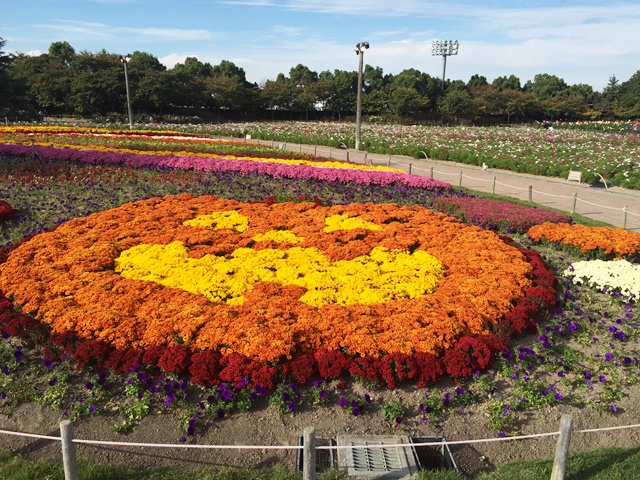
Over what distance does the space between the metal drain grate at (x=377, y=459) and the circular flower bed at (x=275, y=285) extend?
3.13 ft

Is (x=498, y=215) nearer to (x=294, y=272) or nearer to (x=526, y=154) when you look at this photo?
(x=294, y=272)

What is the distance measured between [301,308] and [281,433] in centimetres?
200

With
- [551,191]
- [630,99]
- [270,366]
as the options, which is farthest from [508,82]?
[270,366]

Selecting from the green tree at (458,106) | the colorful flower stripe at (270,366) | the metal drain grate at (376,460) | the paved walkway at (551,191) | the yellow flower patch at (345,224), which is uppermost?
the green tree at (458,106)

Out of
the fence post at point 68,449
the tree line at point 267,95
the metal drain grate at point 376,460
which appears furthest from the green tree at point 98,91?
the metal drain grate at point 376,460

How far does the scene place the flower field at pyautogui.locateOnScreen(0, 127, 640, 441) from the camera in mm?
5168

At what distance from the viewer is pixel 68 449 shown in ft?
11.4

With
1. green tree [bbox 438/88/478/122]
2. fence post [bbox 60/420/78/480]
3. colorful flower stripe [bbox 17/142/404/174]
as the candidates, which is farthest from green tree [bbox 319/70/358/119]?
fence post [bbox 60/420/78/480]

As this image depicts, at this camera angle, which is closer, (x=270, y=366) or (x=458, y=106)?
(x=270, y=366)

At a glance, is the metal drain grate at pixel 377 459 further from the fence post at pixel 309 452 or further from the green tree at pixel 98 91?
the green tree at pixel 98 91

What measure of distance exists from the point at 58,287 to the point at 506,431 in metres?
5.90

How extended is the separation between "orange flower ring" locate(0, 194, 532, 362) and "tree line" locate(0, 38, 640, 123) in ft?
102

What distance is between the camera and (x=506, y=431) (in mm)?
4805

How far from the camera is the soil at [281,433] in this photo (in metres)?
4.41
